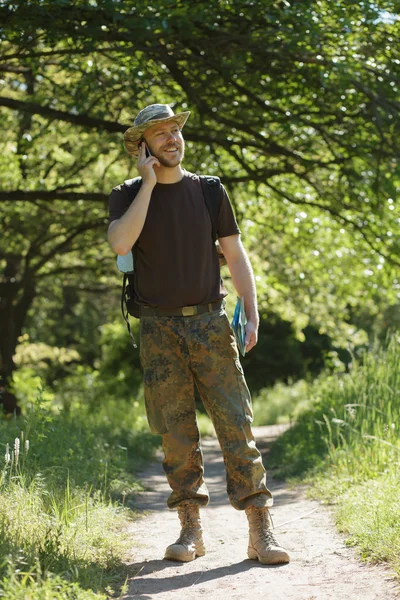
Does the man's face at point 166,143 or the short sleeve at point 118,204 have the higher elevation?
the man's face at point 166,143

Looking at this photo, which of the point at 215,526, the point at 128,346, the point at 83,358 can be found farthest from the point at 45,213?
the point at 83,358

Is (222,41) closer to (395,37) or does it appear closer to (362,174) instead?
(395,37)

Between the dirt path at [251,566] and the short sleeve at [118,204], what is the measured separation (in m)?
1.78

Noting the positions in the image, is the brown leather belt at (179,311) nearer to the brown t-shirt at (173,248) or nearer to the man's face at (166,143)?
the brown t-shirt at (173,248)

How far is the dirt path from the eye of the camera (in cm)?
394

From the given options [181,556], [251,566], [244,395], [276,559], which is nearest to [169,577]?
[181,556]

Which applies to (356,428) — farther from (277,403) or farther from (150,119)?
(277,403)

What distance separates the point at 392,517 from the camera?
4.63m

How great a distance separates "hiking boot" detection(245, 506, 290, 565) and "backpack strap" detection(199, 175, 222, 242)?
4.79ft

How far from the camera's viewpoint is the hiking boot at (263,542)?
14.6 feet

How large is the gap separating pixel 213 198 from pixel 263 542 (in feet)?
5.89

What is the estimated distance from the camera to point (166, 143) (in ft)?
15.1

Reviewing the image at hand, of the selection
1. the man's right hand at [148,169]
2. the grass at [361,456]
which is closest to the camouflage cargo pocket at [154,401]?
the man's right hand at [148,169]

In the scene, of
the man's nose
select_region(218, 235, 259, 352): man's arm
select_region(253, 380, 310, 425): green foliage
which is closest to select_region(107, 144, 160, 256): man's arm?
the man's nose
